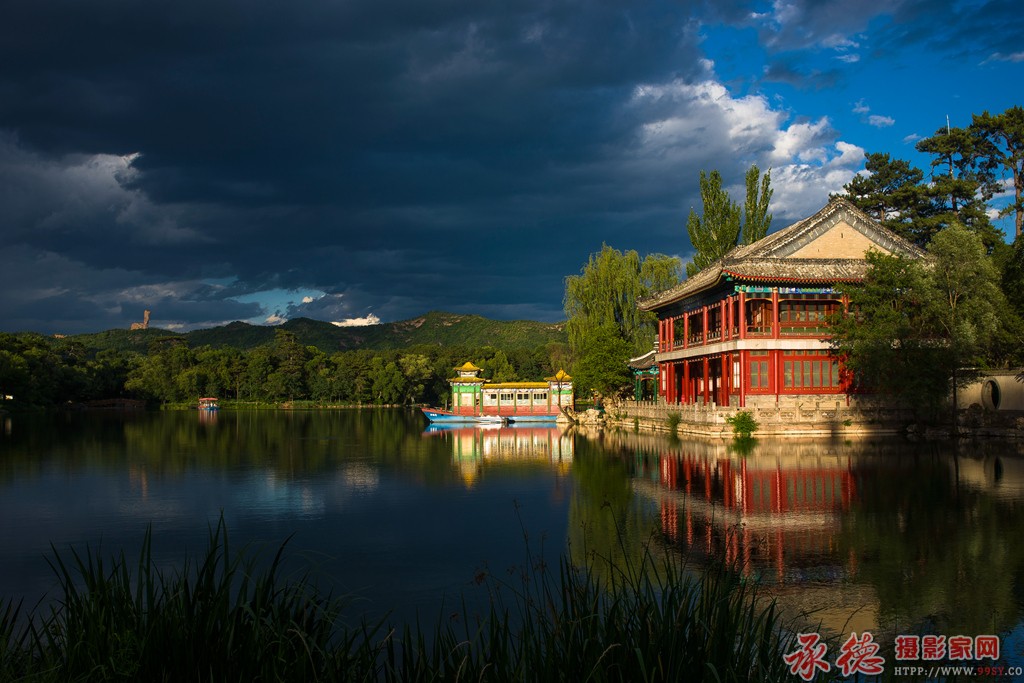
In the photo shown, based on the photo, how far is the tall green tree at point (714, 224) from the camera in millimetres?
52688

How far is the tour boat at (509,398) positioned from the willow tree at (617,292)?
11.4 feet

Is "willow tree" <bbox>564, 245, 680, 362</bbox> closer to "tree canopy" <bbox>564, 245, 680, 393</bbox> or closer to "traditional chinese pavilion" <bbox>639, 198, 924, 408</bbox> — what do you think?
"tree canopy" <bbox>564, 245, 680, 393</bbox>

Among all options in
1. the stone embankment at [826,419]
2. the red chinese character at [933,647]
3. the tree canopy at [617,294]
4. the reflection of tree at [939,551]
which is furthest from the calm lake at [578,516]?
the tree canopy at [617,294]

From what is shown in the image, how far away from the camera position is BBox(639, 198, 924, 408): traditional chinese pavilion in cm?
3484

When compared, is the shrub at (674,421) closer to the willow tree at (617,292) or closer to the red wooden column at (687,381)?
the red wooden column at (687,381)

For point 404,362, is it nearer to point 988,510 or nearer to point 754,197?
point 754,197

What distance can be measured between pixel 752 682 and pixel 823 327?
3330 centimetres

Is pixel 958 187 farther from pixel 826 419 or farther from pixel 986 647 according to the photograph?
pixel 986 647

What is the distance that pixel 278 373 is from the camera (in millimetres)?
102312

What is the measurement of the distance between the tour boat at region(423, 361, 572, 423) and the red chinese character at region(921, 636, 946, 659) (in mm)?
46860

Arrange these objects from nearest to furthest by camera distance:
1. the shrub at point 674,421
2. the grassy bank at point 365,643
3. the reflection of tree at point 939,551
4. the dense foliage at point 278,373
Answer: the grassy bank at point 365,643, the reflection of tree at point 939,551, the shrub at point 674,421, the dense foliage at point 278,373

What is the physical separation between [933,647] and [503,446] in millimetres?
29119

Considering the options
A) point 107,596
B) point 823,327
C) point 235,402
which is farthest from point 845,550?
point 235,402

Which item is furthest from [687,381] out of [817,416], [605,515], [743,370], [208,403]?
[208,403]
